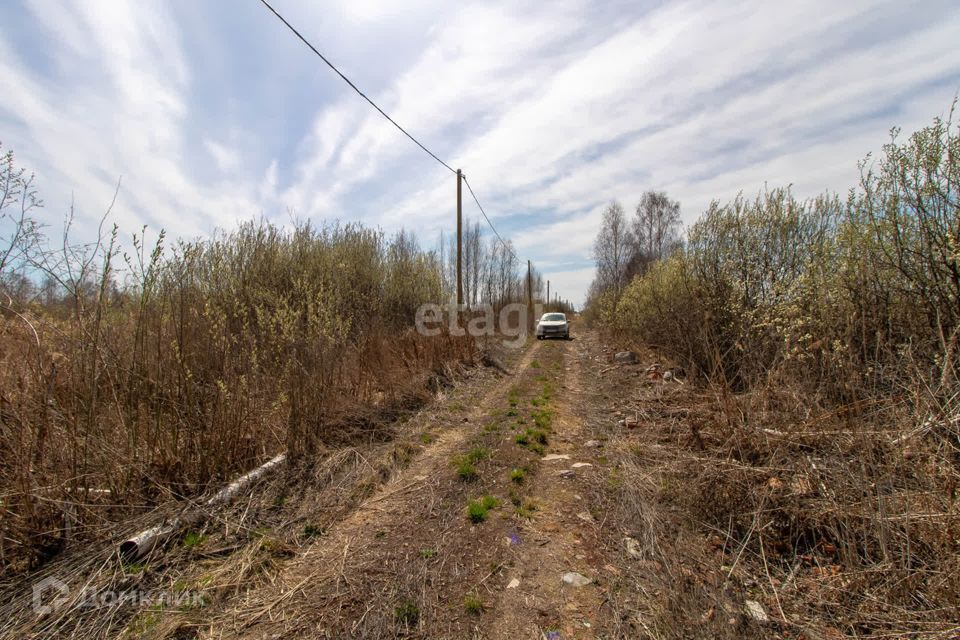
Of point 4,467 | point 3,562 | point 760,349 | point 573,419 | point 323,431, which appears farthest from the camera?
point 573,419

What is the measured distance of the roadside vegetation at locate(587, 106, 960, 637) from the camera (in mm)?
2012

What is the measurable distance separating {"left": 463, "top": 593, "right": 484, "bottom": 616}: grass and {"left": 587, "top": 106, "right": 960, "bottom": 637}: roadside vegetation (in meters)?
0.99

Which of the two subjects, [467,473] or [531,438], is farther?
[531,438]

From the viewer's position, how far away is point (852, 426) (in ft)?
9.62

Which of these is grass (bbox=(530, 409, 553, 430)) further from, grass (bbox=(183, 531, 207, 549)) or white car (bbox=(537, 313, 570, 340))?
white car (bbox=(537, 313, 570, 340))

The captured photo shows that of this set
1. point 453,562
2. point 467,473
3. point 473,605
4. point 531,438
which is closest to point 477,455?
point 467,473

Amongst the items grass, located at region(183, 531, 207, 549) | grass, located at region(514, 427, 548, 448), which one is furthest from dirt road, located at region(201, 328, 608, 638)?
grass, located at region(183, 531, 207, 549)

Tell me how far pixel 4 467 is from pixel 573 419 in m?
5.97

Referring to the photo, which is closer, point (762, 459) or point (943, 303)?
point (762, 459)

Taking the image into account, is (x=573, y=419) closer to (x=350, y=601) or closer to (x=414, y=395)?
(x=414, y=395)

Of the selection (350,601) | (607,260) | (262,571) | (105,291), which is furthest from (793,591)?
(607,260)

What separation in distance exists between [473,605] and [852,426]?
10.4 feet

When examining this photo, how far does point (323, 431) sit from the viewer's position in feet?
15.2

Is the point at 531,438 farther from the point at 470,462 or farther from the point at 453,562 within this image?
the point at 453,562
